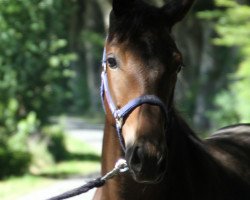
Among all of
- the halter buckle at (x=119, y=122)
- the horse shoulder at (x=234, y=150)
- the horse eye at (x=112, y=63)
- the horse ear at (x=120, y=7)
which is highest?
the horse ear at (x=120, y=7)

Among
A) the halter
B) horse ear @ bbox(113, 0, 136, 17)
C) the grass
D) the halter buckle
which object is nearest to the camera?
the halter

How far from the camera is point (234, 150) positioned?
15.7 feet

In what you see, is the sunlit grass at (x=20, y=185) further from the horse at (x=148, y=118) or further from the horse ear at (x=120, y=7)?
the horse ear at (x=120, y=7)

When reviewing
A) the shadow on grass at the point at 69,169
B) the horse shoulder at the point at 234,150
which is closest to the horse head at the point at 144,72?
the horse shoulder at the point at 234,150

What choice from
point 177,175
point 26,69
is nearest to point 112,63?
point 177,175

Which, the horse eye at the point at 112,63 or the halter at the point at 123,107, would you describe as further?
the horse eye at the point at 112,63

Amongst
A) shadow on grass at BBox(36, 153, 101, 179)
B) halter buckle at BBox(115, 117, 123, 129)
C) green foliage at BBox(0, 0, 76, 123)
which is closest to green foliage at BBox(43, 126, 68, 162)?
shadow on grass at BBox(36, 153, 101, 179)

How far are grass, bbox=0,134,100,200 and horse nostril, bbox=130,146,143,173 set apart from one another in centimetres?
897

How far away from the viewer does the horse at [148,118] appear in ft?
10.6

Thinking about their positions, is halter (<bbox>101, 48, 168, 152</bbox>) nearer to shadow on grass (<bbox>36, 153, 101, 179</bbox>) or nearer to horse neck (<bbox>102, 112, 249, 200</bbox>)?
horse neck (<bbox>102, 112, 249, 200</bbox>)

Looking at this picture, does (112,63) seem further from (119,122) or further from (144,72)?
(119,122)

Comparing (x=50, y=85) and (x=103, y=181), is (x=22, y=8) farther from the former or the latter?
(x=103, y=181)

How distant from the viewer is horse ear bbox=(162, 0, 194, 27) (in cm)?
364

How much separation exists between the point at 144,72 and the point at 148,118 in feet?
0.88
